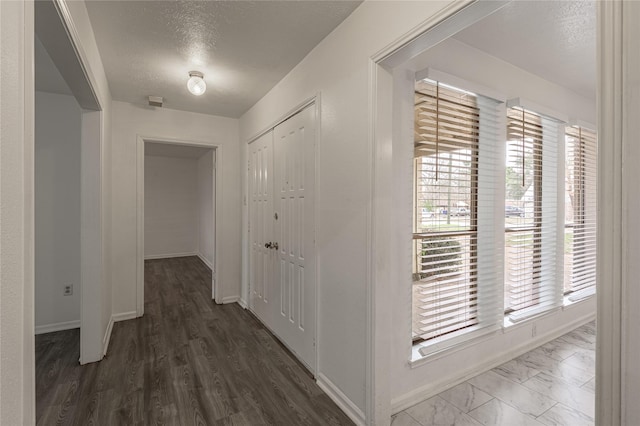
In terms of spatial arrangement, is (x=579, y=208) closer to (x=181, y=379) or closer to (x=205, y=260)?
(x=181, y=379)

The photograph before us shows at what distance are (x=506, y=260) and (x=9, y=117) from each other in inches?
120

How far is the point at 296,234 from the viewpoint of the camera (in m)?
2.63

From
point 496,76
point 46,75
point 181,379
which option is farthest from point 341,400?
point 46,75

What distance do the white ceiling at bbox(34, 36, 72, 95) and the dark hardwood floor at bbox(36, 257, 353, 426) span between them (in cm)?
252

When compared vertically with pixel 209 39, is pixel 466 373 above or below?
below

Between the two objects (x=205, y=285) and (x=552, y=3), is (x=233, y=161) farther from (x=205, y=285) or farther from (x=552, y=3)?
(x=552, y=3)

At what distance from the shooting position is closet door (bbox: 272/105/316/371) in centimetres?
237

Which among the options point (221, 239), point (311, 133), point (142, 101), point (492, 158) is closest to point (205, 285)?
point (221, 239)

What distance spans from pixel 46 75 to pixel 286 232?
265cm

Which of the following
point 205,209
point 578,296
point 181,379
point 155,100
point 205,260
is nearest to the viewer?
point 181,379

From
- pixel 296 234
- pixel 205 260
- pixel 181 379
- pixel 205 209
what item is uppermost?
pixel 205 209

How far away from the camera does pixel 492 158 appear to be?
2396mm

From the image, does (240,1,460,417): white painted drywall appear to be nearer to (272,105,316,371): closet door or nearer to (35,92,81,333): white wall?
(272,105,316,371): closet door

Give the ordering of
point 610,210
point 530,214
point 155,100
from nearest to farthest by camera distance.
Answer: point 610,210, point 530,214, point 155,100
